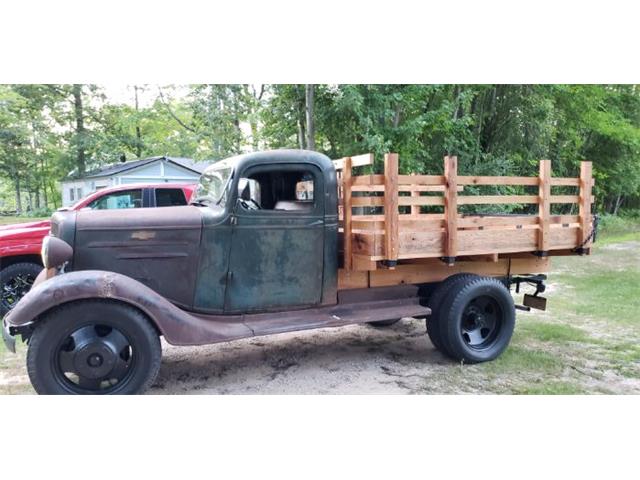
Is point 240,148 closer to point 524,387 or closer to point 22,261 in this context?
point 22,261

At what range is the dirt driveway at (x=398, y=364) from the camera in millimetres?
4012

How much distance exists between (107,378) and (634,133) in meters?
19.0

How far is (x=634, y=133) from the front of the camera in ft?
56.0

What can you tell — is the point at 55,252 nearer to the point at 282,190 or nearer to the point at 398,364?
the point at 282,190

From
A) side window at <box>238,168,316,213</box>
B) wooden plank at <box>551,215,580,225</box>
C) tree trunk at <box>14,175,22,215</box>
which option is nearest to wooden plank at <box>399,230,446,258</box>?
side window at <box>238,168,316,213</box>

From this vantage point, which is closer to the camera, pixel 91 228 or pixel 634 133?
pixel 91 228

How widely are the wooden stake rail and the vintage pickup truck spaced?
1 centimetres

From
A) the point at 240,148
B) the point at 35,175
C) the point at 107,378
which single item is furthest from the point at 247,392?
the point at 35,175

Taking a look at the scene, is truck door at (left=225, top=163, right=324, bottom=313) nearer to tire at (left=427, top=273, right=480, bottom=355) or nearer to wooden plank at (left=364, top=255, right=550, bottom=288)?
wooden plank at (left=364, top=255, right=550, bottom=288)

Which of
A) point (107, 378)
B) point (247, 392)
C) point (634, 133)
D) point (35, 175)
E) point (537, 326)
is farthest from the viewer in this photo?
point (634, 133)

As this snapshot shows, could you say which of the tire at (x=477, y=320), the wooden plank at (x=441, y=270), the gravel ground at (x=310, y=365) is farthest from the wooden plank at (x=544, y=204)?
the gravel ground at (x=310, y=365)

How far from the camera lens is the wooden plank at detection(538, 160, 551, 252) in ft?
15.2

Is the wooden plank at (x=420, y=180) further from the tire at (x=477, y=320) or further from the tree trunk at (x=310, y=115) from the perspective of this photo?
the tree trunk at (x=310, y=115)

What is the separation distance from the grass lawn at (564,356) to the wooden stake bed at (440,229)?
92 cm
